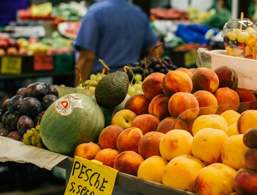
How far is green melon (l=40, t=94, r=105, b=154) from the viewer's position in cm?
180

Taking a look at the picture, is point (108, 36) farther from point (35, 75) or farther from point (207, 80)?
point (207, 80)

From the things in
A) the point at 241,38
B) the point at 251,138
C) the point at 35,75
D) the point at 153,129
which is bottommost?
the point at 35,75

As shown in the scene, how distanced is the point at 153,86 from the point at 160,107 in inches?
3.9

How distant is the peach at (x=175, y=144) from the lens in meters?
1.48

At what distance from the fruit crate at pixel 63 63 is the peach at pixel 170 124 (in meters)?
3.49

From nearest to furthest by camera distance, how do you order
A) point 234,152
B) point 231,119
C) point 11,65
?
point 234,152 < point 231,119 < point 11,65

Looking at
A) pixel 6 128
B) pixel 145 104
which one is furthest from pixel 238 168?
pixel 6 128

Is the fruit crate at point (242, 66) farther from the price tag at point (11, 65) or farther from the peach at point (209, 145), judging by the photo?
the price tag at point (11, 65)

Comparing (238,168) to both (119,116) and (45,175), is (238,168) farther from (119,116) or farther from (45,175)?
(45,175)

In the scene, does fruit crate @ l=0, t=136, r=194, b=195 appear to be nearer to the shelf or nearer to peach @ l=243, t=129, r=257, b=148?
peach @ l=243, t=129, r=257, b=148

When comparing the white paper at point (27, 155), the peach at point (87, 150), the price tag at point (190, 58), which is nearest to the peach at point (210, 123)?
the peach at point (87, 150)

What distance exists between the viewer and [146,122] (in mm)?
1718

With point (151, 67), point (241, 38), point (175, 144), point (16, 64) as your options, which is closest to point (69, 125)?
point (175, 144)

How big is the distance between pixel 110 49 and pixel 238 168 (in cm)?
286
